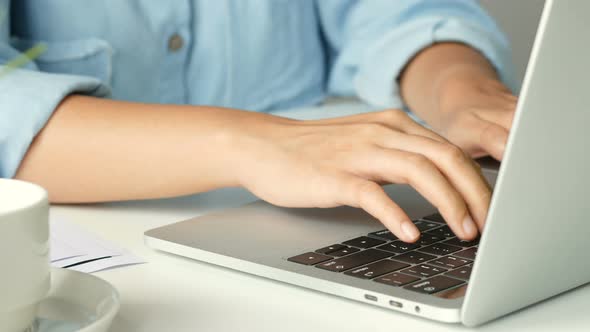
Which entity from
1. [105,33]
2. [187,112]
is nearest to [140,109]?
[187,112]

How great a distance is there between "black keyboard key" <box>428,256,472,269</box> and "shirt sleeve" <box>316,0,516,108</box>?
25.2 inches

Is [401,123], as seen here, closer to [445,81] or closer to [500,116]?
[500,116]

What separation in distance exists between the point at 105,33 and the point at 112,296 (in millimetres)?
661

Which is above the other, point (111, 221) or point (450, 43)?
point (450, 43)

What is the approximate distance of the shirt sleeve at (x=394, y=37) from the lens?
46.4 inches

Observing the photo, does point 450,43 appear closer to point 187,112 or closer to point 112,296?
point 187,112

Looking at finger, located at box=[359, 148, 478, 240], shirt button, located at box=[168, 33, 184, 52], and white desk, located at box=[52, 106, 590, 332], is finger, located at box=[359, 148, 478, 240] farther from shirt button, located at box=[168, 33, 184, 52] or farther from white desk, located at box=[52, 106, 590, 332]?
shirt button, located at box=[168, 33, 184, 52]

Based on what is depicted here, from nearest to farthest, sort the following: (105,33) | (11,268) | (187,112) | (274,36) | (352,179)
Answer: (11,268)
(352,179)
(187,112)
(105,33)
(274,36)

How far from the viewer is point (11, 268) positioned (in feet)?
1.38

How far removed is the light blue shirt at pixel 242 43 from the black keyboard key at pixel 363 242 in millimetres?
367

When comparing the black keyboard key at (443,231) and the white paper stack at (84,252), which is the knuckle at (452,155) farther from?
the white paper stack at (84,252)

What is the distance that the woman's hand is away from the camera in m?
0.61

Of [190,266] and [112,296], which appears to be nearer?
[112,296]

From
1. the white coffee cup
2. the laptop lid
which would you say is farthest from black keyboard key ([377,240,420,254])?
Result: the white coffee cup
